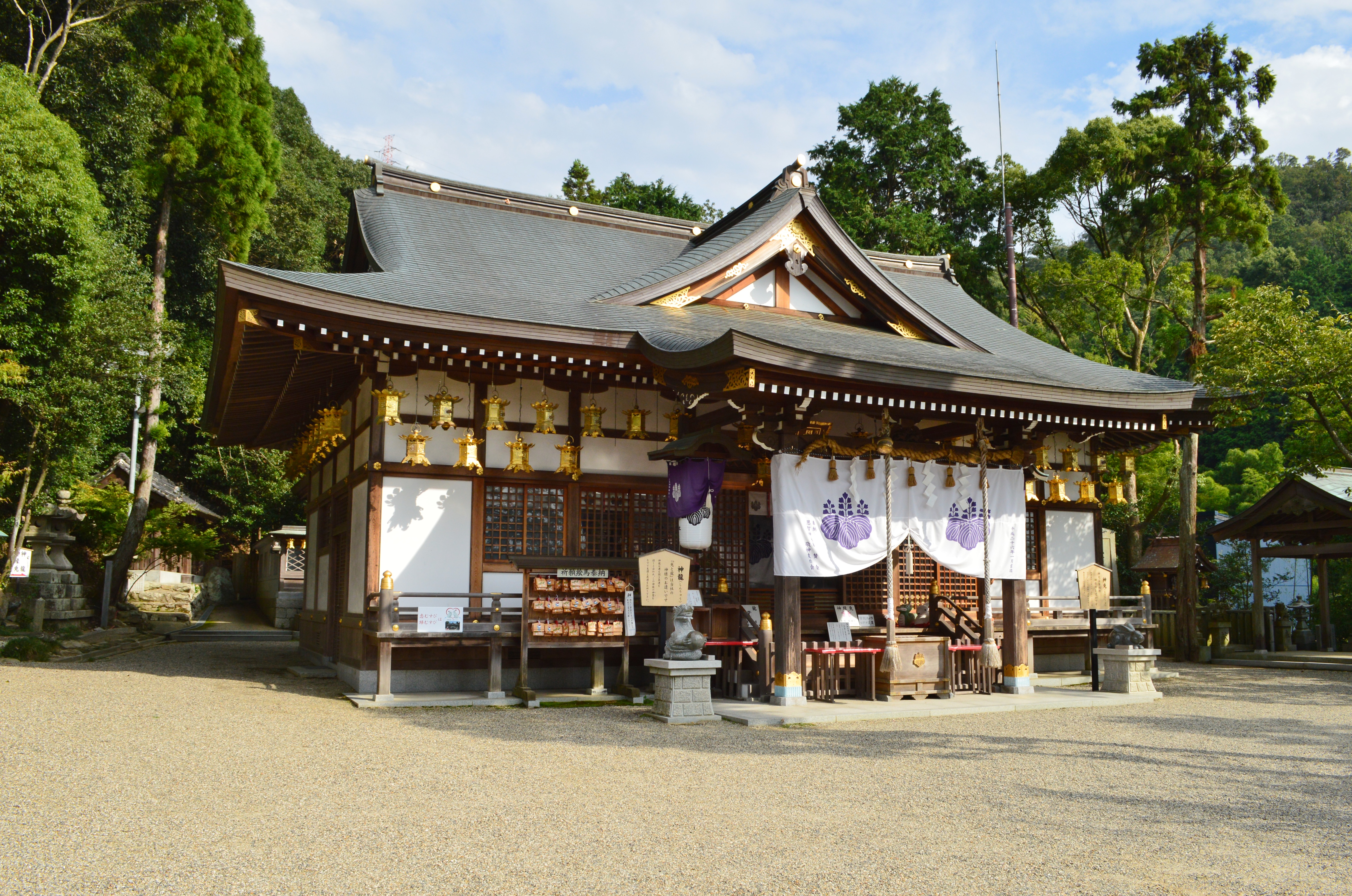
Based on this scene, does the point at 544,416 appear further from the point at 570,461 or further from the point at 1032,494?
the point at 1032,494

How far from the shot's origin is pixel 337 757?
7.40m

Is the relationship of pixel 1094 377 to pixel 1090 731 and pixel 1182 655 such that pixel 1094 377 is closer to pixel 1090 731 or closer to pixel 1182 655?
pixel 1090 731

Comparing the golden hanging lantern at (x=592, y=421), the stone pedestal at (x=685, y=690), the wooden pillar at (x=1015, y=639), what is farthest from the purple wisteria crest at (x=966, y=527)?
the golden hanging lantern at (x=592, y=421)

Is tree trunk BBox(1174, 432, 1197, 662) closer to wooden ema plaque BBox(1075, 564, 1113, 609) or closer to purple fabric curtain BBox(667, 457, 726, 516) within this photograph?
wooden ema plaque BBox(1075, 564, 1113, 609)

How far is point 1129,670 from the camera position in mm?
12578

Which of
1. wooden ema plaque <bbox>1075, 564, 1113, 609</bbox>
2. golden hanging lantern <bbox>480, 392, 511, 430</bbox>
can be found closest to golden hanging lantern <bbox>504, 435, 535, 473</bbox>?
golden hanging lantern <bbox>480, 392, 511, 430</bbox>

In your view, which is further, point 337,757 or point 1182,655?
point 1182,655

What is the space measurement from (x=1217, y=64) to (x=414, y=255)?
18868 mm

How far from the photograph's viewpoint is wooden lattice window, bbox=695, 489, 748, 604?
12.6 metres

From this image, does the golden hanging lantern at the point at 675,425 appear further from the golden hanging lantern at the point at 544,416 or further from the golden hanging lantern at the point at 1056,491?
the golden hanging lantern at the point at 1056,491

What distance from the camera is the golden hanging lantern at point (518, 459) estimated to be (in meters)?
11.7

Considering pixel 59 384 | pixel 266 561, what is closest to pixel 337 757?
pixel 59 384

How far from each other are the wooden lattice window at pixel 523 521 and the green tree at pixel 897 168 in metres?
23.5

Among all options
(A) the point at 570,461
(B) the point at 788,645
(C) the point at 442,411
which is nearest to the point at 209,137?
(C) the point at 442,411
